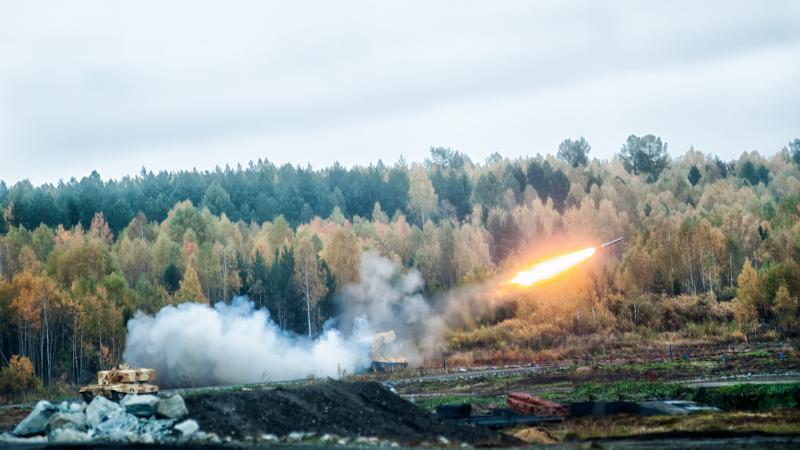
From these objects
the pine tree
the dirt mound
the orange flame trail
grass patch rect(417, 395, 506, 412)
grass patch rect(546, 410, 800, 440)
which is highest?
the pine tree

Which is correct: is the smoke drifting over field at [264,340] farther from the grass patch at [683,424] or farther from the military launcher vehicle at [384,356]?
the grass patch at [683,424]

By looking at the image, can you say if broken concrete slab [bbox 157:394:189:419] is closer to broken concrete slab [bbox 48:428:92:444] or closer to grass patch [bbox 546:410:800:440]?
broken concrete slab [bbox 48:428:92:444]

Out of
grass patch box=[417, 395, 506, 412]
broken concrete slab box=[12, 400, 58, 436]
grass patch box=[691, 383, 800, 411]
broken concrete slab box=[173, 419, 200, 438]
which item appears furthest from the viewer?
grass patch box=[417, 395, 506, 412]

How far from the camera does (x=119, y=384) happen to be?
5306 centimetres

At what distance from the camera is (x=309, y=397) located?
4034 centimetres

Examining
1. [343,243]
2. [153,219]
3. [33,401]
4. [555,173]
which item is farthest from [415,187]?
[33,401]

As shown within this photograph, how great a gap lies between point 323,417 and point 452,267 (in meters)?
96.0

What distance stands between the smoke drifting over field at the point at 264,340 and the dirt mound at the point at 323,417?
4268cm

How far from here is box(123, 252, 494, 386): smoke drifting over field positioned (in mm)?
82562

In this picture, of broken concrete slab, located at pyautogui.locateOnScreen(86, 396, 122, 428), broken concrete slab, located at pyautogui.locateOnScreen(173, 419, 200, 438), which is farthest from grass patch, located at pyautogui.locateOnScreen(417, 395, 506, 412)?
broken concrete slab, located at pyautogui.locateOnScreen(173, 419, 200, 438)

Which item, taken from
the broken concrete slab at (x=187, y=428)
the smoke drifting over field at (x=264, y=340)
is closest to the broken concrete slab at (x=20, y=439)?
the broken concrete slab at (x=187, y=428)

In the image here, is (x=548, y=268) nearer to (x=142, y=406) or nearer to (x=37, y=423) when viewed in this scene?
(x=142, y=406)

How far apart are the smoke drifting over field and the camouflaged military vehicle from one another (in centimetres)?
2795

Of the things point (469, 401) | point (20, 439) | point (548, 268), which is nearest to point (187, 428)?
point (20, 439)
